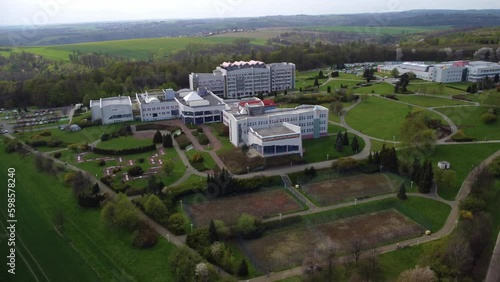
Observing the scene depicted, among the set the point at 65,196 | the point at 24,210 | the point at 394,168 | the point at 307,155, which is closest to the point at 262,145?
the point at 307,155

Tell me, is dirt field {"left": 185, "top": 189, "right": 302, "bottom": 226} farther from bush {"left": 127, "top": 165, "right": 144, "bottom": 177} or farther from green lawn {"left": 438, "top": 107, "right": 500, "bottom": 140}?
green lawn {"left": 438, "top": 107, "right": 500, "bottom": 140}

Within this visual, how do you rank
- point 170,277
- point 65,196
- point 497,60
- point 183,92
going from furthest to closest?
point 497,60
point 183,92
point 65,196
point 170,277

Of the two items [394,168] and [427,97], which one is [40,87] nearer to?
[394,168]

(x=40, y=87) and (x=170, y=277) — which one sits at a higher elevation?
(x=40, y=87)

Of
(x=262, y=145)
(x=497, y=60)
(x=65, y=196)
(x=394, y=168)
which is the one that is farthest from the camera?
(x=497, y=60)

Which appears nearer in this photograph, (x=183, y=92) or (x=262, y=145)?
(x=262, y=145)

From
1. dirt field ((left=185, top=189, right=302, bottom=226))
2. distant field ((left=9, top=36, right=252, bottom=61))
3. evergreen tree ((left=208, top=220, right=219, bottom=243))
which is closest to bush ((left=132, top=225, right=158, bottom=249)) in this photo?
dirt field ((left=185, top=189, right=302, bottom=226))
